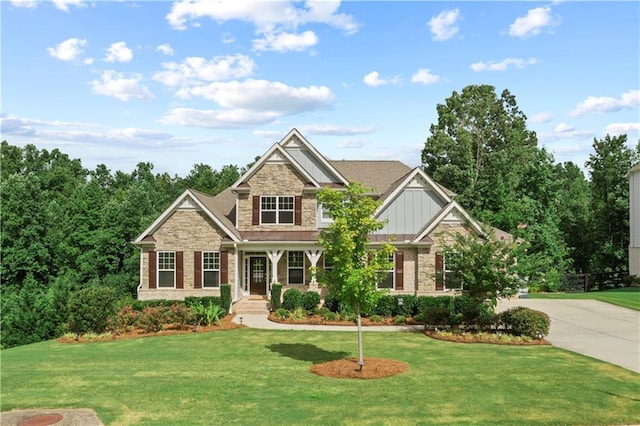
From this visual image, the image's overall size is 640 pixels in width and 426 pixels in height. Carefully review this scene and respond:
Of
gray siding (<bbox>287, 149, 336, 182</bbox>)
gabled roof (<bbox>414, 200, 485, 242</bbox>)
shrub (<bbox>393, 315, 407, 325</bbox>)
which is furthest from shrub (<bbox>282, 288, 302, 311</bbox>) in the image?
gray siding (<bbox>287, 149, 336, 182</bbox>)

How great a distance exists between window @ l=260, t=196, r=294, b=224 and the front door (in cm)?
252

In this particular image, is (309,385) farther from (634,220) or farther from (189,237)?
(634,220)

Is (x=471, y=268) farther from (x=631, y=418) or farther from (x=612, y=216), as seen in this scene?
(x=612, y=216)

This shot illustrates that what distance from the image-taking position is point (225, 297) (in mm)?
25266

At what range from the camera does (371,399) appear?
12320 mm

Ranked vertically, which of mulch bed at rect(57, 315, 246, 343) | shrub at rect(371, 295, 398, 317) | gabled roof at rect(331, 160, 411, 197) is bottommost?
mulch bed at rect(57, 315, 246, 343)

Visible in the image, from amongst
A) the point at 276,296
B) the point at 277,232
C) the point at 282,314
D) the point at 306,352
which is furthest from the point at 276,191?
the point at 306,352

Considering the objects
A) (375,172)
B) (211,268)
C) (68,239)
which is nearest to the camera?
(211,268)

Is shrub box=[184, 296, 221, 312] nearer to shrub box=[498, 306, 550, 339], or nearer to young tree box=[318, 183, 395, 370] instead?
young tree box=[318, 183, 395, 370]

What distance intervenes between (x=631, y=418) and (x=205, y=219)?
2126 centimetres

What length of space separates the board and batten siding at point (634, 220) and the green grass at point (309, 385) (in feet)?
93.7

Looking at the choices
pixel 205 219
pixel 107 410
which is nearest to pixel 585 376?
pixel 107 410

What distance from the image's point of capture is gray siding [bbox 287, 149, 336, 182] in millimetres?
29875

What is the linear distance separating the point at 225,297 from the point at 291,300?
321 centimetres
